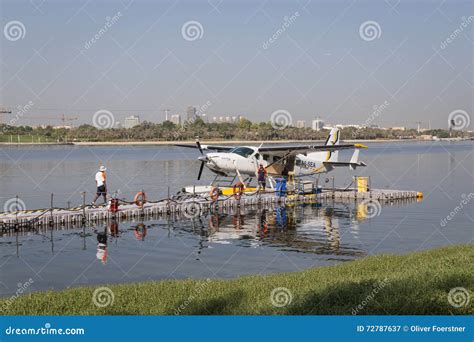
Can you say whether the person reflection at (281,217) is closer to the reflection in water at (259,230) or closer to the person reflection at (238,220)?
the reflection in water at (259,230)

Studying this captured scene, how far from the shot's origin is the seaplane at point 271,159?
105 ft

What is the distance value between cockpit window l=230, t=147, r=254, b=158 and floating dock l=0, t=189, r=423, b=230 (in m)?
2.06

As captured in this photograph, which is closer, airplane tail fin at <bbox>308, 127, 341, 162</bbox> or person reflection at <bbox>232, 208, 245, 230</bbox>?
person reflection at <bbox>232, 208, 245, 230</bbox>

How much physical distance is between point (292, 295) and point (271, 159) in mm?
25248

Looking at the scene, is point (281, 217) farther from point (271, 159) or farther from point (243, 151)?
point (271, 159)

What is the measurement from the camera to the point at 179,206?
91.0 feet

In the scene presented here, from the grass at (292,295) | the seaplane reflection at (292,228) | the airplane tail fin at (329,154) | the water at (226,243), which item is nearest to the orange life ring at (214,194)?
the seaplane reflection at (292,228)

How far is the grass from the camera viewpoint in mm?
8289

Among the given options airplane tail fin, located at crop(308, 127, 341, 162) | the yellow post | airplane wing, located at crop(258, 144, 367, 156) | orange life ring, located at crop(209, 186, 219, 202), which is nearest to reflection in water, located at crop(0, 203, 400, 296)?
orange life ring, located at crop(209, 186, 219, 202)

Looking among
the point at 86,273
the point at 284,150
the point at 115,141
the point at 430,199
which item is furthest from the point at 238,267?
the point at 115,141

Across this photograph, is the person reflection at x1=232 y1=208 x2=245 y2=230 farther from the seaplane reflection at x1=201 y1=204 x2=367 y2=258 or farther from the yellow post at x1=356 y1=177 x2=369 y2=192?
the yellow post at x1=356 y1=177 x2=369 y2=192

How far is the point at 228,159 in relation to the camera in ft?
105

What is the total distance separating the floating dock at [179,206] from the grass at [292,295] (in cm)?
1245

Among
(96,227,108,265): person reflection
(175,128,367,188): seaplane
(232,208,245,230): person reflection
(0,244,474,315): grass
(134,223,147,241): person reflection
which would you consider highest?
(175,128,367,188): seaplane
